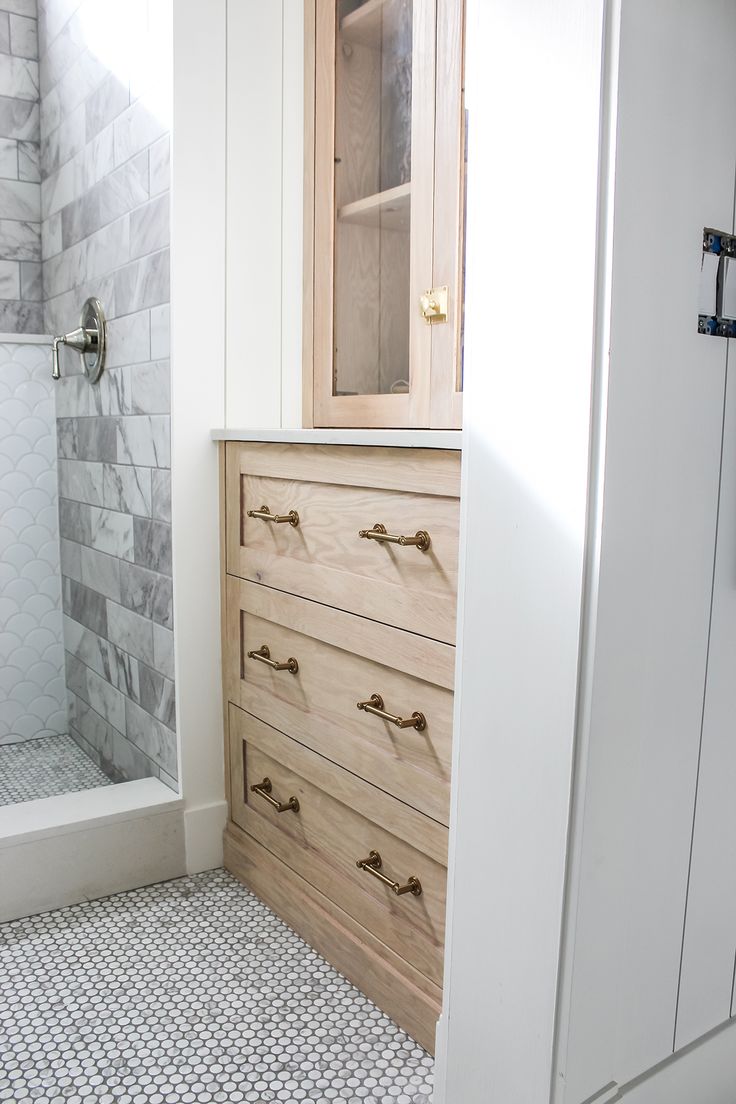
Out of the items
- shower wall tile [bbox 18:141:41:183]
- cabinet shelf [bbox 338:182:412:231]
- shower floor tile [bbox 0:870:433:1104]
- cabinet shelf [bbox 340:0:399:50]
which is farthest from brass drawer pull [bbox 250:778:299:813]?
shower wall tile [bbox 18:141:41:183]

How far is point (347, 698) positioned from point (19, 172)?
1.94 meters

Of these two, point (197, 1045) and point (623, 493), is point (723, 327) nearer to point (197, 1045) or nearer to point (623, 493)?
point (623, 493)

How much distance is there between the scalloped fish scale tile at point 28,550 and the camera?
2.60 m

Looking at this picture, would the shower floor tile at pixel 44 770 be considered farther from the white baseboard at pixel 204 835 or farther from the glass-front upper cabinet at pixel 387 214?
the glass-front upper cabinet at pixel 387 214

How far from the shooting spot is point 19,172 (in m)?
2.60

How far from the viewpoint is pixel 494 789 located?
3.60 ft

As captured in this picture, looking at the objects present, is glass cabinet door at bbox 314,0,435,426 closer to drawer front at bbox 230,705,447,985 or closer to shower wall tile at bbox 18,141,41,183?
drawer front at bbox 230,705,447,985

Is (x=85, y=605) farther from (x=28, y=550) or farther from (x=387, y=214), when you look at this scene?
(x=387, y=214)

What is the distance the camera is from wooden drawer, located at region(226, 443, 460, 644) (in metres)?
1.32

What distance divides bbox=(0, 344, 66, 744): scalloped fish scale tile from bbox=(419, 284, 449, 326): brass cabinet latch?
146 cm

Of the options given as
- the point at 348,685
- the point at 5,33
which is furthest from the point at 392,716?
the point at 5,33

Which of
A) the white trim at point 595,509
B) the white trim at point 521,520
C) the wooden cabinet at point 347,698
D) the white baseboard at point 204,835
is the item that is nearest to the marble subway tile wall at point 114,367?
the white baseboard at point 204,835

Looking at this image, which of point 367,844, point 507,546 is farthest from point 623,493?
point 367,844

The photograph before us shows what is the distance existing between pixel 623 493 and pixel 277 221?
1.21 metres
